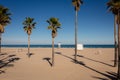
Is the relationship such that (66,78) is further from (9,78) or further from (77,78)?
(9,78)

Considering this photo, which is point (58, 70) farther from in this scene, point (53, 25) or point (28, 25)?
point (28, 25)

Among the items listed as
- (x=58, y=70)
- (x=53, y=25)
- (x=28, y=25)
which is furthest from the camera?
(x=28, y=25)

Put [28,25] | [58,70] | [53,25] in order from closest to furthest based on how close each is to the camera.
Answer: [58,70]
[53,25]
[28,25]

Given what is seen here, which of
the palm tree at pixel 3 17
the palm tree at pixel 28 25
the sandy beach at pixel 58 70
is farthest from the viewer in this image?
the palm tree at pixel 28 25

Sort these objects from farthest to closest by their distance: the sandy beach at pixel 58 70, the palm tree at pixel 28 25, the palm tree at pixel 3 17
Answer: the palm tree at pixel 28 25 → the palm tree at pixel 3 17 → the sandy beach at pixel 58 70

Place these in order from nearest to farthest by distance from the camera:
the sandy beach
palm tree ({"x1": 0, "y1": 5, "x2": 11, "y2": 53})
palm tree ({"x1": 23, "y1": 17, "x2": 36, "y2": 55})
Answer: the sandy beach → palm tree ({"x1": 0, "y1": 5, "x2": 11, "y2": 53}) → palm tree ({"x1": 23, "y1": 17, "x2": 36, "y2": 55})

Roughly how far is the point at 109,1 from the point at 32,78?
15199mm

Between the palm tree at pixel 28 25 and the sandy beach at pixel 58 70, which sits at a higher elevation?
the palm tree at pixel 28 25

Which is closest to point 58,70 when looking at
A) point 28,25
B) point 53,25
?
point 53,25

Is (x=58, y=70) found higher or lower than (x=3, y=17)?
lower

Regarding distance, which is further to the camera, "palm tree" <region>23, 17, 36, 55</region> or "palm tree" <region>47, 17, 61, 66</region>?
"palm tree" <region>23, 17, 36, 55</region>

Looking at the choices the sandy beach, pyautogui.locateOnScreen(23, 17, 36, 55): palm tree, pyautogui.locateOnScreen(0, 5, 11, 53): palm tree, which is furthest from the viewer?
pyautogui.locateOnScreen(23, 17, 36, 55): palm tree

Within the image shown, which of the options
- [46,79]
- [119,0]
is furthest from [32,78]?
Answer: [119,0]

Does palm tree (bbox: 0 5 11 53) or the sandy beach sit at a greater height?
palm tree (bbox: 0 5 11 53)
